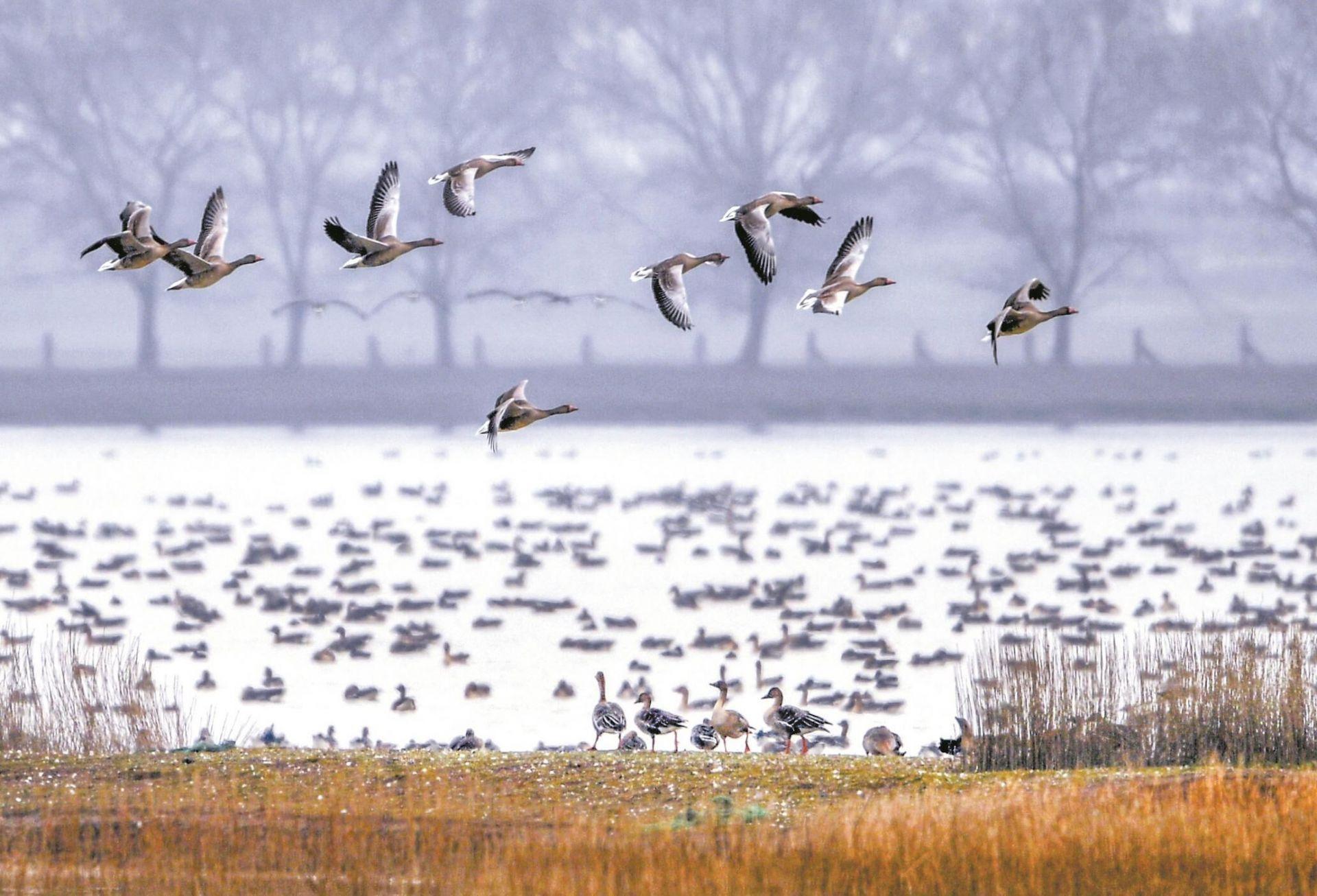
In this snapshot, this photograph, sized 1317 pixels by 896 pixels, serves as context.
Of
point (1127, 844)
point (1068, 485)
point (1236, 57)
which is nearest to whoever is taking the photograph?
point (1127, 844)

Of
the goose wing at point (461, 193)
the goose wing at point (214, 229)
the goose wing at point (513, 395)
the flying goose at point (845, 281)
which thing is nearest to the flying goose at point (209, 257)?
the goose wing at point (214, 229)

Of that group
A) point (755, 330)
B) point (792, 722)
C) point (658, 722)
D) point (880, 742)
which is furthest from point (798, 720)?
point (755, 330)

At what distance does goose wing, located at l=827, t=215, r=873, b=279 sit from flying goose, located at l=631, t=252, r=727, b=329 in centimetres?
90

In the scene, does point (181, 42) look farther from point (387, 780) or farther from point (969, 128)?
point (387, 780)

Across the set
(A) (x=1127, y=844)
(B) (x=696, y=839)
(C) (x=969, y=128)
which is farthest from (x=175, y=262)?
(C) (x=969, y=128)

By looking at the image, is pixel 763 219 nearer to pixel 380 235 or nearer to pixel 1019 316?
pixel 1019 316

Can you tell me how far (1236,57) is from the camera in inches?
2719

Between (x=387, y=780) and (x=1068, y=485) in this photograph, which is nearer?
(x=387, y=780)

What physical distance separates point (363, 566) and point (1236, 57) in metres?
46.5

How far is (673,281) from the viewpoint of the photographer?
13.3m

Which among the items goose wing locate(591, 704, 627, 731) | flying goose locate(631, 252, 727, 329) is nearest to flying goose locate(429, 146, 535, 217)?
flying goose locate(631, 252, 727, 329)

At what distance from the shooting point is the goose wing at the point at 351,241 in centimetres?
1309

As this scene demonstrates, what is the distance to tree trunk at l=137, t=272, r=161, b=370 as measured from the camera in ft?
224

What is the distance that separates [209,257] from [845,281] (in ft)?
15.8
